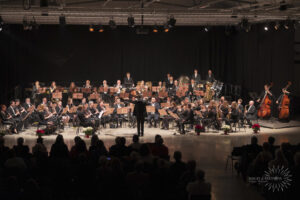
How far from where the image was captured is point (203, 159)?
40.6ft

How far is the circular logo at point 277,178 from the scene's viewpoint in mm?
7676

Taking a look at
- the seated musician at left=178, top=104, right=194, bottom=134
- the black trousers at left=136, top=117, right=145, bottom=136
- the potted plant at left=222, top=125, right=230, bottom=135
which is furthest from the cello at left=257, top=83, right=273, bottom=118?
the black trousers at left=136, top=117, right=145, bottom=136

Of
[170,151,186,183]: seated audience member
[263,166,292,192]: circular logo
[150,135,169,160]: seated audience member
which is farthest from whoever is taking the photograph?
[150,135,169,160]: seated audience member

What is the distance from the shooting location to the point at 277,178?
7867 mm

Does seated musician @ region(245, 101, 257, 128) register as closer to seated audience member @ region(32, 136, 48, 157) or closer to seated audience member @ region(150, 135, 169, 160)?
seated audience member @ region(150, 135, 169, 160)

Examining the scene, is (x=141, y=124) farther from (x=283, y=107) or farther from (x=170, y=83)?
(x=283, y=107)

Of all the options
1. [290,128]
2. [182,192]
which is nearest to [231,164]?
[182,192]

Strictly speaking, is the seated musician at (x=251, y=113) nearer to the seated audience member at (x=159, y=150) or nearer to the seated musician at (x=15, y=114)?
the seated audience member at (x=159, y=150)

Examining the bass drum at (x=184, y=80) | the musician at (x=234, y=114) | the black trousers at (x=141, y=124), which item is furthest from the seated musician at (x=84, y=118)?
the bass drum at (x=184, y=80)

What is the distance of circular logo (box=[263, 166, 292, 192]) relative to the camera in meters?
7.68

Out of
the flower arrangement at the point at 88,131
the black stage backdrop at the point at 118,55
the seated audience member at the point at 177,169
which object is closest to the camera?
the seated audience member at the point at 177,169

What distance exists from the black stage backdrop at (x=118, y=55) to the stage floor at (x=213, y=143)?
21.3ft

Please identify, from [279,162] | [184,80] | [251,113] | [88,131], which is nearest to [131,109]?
[88,131]

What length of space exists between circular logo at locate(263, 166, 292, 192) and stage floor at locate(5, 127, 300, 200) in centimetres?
70
